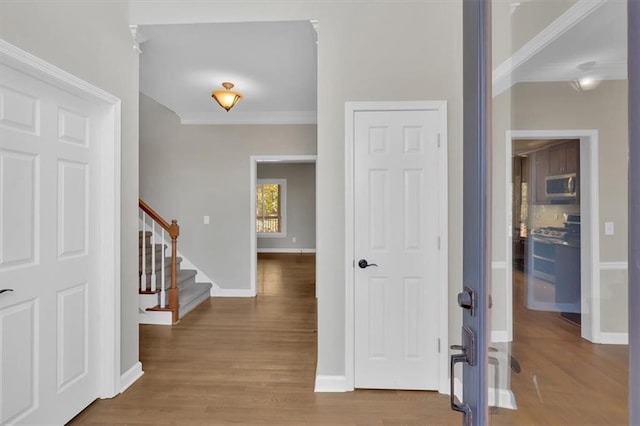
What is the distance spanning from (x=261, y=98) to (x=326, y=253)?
280 centimetres

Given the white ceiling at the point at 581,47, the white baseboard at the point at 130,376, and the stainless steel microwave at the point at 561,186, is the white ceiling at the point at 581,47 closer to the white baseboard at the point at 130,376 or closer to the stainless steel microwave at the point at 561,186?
the stainless steel microwave at the point at 561,186

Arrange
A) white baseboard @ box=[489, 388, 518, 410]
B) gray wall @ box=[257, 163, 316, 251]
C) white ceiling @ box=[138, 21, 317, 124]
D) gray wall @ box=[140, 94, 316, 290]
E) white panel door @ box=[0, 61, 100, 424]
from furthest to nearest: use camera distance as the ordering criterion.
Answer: gray wall @ box=[257, 163, 316, 251] < gray wall @ box=[140, 94, 316, 290] < white ceiling @ box=[138, 21, 317, 124] < white panel door @ box=[0, 61, 100, 424] < white baseboard @ box=[489, 388, 518, 410]

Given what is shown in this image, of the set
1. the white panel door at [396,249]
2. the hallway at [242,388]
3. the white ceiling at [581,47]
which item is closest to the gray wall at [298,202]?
the hallway at [242,388]

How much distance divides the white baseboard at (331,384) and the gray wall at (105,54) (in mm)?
1491

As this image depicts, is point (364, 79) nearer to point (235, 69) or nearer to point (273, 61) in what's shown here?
point (273, 61)

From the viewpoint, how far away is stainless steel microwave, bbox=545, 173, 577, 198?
555 millimetres

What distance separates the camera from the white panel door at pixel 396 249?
2467mm

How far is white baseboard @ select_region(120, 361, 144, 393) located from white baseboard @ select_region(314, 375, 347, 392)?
1439 mm

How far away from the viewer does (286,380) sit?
2.63m

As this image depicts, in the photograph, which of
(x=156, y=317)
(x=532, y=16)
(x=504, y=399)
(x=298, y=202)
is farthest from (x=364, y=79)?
(x=298, y=202)

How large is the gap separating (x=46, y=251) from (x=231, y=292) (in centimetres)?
334

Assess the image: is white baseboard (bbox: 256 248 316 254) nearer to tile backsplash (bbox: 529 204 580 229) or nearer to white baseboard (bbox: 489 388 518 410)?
white baseboard (bbox: 489 388 518 410)

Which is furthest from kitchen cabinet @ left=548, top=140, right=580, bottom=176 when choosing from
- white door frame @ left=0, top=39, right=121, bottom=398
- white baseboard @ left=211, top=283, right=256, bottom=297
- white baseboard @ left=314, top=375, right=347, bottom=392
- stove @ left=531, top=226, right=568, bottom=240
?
white baseboard @ left=211, top=283, right=256, bottom=297

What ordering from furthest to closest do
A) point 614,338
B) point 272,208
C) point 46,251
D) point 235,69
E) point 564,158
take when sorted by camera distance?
point 272,208 < point 235,69 < point 46,251 < point 564,158 < point 614,338
